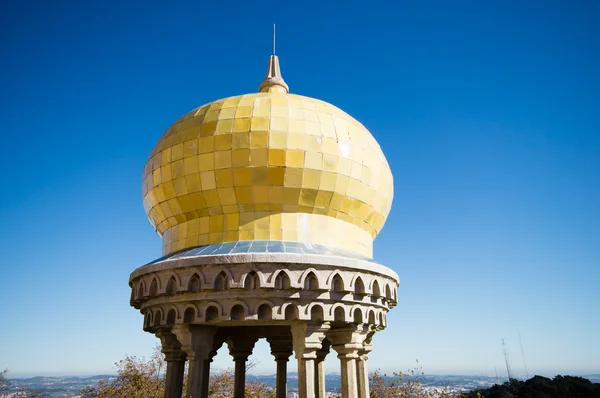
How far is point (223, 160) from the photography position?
580 inches

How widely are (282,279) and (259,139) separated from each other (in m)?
4.21

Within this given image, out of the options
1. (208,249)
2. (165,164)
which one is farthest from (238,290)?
(165,164)

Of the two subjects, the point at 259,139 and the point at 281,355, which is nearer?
the point at 259,139

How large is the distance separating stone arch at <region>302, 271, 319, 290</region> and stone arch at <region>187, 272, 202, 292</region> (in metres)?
2.92

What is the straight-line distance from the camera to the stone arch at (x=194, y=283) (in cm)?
1358

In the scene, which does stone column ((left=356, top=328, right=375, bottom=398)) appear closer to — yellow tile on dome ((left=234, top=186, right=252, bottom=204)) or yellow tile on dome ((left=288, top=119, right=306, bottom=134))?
yellow tile on dome ((left=234, top=186, right=252, bottom=204))

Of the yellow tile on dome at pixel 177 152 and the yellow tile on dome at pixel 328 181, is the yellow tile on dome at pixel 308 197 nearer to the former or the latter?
the yellow tile on dome at pixel 328 181

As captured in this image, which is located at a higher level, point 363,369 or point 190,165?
point 190,165

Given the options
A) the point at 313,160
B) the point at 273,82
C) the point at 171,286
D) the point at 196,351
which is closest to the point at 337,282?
the point at 313,160

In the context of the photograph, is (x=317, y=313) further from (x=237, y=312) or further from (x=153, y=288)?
(x=153, y=288)

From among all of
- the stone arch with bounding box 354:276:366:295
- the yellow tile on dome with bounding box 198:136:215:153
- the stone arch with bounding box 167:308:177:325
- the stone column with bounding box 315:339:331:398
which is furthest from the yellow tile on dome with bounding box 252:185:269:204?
the stone column with bounding box 315:339:331:398

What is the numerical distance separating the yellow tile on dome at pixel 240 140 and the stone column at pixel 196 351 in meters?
5.33

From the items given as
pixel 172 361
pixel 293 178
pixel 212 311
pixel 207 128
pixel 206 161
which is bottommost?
pixel 172 361

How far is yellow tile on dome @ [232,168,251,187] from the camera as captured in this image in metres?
14.5
